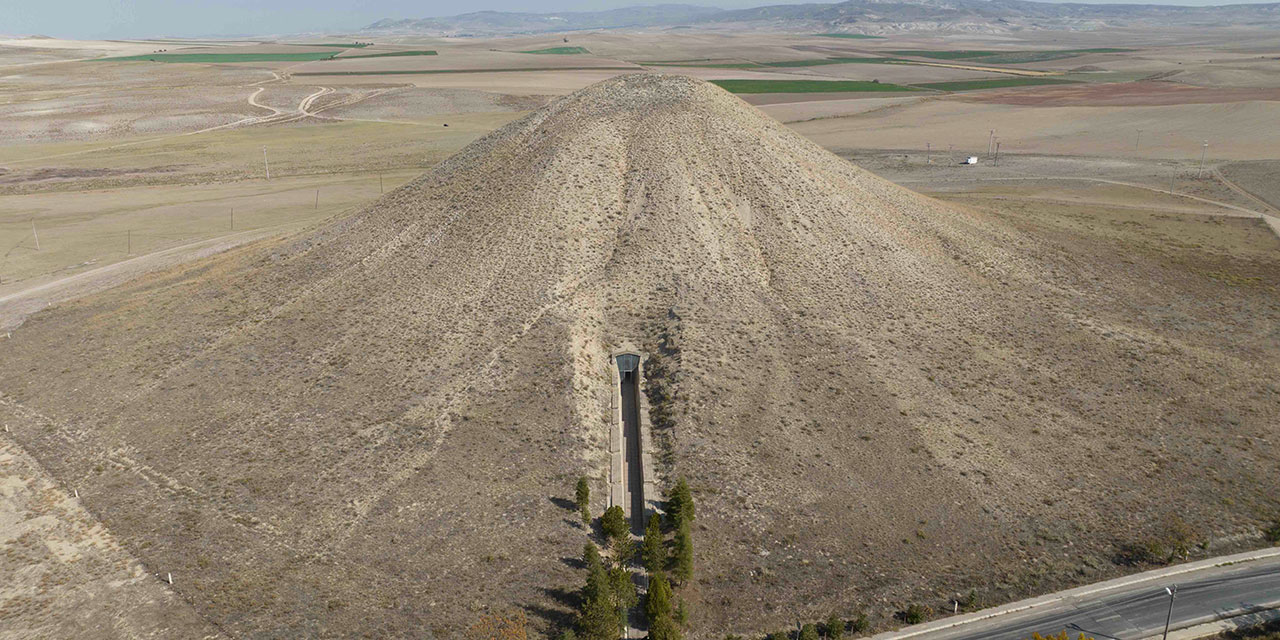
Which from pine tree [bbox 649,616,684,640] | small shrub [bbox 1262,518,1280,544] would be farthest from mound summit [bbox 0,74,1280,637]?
pine tree [bbox 649,616,684,640]

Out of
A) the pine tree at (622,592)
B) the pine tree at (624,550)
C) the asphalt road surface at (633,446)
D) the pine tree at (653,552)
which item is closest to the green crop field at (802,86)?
the asphalt road surface at (633,446)

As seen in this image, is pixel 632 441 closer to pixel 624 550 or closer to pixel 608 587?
pixel 624 550

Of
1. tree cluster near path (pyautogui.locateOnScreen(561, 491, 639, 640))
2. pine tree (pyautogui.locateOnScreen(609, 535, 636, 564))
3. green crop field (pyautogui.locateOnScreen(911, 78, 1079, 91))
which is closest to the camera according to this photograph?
tree cluster near path (pyautogui.locateOnScreen(561, 491, 639, 640))

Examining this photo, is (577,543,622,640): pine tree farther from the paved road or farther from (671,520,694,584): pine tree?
the paved road

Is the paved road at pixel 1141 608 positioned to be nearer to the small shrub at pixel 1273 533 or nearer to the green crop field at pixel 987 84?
the small shrub at pixel 1273 533

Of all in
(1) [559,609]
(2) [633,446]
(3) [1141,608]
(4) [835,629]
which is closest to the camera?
(4) [835,629]

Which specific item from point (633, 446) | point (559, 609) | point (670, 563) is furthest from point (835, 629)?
point (633, 446)
